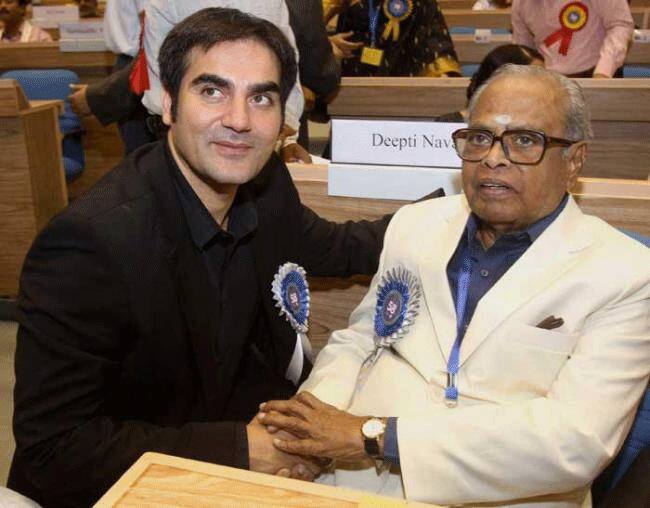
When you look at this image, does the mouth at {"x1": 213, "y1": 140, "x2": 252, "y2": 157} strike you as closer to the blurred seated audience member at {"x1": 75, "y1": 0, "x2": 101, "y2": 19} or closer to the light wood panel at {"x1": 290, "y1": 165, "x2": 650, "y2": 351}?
Result: the light wood panel at {"x1": 290, "y1": 165, "x2": 650, "y2": 351}

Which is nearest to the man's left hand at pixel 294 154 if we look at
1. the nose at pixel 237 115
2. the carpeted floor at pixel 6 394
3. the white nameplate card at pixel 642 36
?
the nose at pixel 237 115

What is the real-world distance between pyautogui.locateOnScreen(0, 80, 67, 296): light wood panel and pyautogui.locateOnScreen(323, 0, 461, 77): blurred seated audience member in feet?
5.04

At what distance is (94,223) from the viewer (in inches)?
53.2

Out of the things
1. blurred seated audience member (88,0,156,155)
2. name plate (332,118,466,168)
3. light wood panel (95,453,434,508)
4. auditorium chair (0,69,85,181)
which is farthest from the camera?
auditorium chair (0,69,85,181)

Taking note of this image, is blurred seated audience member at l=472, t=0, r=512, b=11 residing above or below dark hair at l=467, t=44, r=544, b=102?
below

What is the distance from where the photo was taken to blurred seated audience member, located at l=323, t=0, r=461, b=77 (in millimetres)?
3537

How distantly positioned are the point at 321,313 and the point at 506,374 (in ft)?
2.73

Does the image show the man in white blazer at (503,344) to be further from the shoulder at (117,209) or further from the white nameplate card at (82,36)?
the white nameplate card at (82,36)

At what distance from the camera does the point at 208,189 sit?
5.24ft

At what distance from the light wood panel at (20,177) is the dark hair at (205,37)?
1950mm

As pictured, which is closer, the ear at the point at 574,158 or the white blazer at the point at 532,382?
the white blazer at the point at 532,382

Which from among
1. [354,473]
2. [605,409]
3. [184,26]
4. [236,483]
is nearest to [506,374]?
[605,409]

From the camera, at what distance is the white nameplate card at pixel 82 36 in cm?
473

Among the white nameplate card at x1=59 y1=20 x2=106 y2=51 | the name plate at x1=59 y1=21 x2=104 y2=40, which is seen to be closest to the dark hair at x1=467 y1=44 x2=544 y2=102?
the white nameplate card at x1=59 y1=20 x2=106 y2=51
